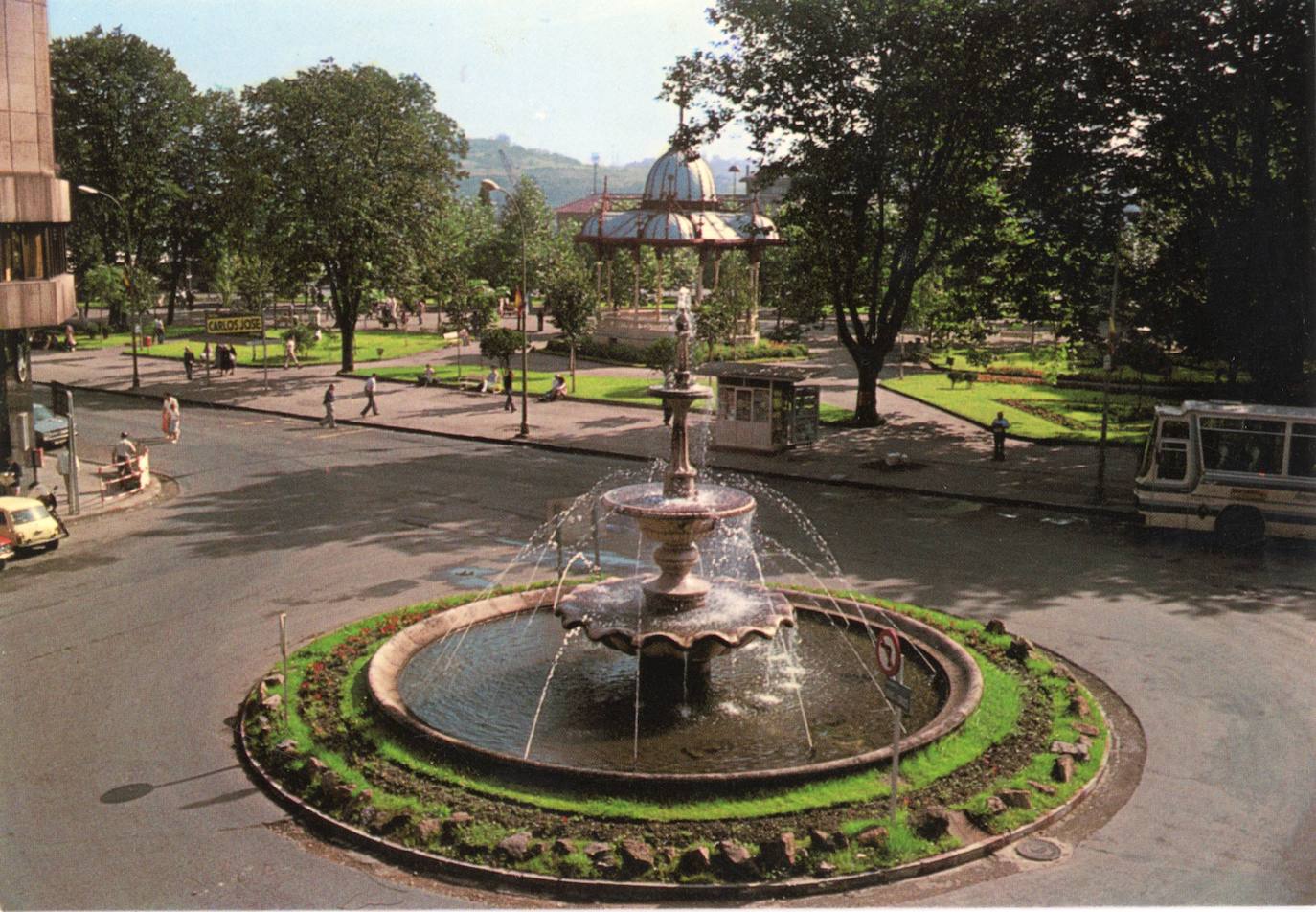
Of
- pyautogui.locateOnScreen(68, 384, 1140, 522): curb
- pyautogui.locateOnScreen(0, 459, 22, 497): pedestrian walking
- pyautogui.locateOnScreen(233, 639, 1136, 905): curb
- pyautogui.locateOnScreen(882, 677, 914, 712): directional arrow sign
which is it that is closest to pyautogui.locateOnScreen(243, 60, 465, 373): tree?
pyautogui.locateOnScreen(68, 384, 1140, 522): curb

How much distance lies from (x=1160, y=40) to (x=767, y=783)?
24.8 meters

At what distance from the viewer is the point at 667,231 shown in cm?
6044

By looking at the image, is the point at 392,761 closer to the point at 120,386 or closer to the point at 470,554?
the point at 470,554

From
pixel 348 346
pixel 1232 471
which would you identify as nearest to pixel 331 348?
pixel 348 346

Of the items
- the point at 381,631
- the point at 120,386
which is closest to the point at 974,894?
the point at 381,631

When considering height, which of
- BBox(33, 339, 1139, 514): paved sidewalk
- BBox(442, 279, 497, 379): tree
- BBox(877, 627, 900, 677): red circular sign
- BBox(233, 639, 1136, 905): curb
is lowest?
BBox(233, 639, 1136, 905): curb

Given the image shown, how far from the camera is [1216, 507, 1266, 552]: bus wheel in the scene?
23422mm

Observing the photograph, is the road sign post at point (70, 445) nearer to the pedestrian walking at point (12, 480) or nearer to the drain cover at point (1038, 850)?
the pedestrian walking at point (12, 480)

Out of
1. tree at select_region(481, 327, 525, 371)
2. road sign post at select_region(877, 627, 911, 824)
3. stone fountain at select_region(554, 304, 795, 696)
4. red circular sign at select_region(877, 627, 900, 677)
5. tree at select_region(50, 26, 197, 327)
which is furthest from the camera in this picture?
tree at select_region(50, 26, 197, 327)

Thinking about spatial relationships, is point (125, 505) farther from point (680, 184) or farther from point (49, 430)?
point (680, 184)

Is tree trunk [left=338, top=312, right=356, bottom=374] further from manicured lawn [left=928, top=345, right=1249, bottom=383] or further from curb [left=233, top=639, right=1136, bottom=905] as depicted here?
curb [left=233, top=639, right=1136, bottom=905]

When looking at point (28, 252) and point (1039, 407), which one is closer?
point (28, 252)

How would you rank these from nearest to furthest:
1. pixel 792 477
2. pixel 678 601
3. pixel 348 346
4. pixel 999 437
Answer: pixel 678 601 < pixel 792 477 < pixel 999 437 < pixel 348 346

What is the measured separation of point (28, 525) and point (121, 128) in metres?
52.4
